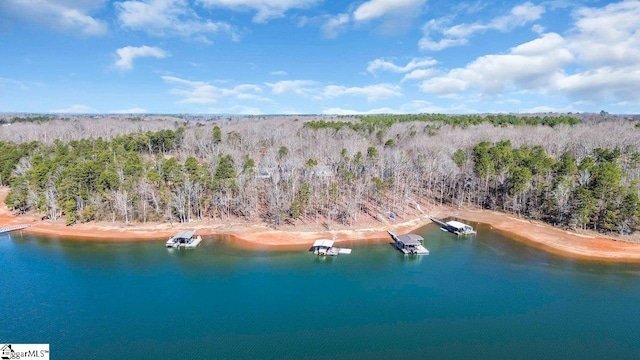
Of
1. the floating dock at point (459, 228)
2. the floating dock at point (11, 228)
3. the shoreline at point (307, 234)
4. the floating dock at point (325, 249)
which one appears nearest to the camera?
the floating dock at point (325, 249)

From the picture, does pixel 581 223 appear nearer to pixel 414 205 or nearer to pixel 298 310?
pixel 414 205

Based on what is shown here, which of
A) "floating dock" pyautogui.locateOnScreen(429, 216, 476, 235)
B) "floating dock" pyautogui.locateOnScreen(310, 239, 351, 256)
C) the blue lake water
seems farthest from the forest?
the blue lake water

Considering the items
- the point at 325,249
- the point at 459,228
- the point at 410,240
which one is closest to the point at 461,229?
the point at 459,228

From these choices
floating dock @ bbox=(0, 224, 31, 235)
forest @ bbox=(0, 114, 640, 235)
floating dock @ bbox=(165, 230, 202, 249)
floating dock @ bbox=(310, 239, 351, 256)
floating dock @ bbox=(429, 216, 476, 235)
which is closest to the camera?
floating dock @ bbox=(310, 239, 351, 256)

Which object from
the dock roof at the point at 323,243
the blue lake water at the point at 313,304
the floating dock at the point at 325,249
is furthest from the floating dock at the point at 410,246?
the dock roof at the point at 323,243

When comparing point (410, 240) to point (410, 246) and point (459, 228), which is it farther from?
point (459, 228)

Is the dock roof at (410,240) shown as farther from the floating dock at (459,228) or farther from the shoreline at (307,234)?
the floating dock at (459,228)

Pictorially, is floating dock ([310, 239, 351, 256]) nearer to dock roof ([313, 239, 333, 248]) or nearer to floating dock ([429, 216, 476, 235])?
dock roof ([313, 239, 333, 248])
